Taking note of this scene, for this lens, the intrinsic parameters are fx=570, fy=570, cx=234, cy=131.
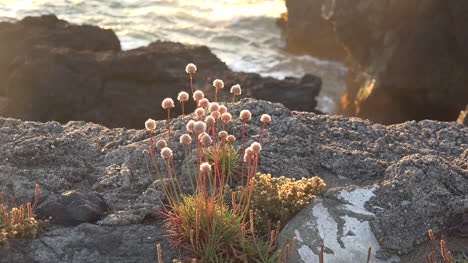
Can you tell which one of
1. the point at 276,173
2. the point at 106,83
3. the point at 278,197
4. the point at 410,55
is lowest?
the point at 106,83

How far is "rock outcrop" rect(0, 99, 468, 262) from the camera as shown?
4.73 metres

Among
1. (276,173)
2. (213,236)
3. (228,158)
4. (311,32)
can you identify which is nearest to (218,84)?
(228,158)

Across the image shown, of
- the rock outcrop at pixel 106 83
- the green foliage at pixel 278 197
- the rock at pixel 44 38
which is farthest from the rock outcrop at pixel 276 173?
the rock at pixel 44 38

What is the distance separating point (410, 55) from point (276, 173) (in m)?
13.1

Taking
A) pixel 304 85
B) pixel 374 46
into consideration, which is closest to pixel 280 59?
pixel 374 46

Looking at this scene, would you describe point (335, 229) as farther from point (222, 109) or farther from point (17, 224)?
point (17, 224)

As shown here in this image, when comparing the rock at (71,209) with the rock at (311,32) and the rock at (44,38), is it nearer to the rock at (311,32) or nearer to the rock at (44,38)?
the rock at (44,38)

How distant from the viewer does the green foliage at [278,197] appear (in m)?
4.93

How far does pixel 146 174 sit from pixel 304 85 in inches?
433

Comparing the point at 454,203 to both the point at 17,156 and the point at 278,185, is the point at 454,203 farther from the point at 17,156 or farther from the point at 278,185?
the point at 17,156

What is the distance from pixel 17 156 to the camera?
579 centimetres

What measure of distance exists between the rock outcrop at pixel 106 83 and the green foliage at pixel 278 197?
9457 mm

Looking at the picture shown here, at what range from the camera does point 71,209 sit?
493 cm

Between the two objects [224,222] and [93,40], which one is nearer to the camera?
[224,222]
